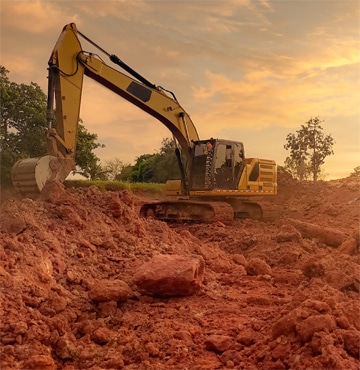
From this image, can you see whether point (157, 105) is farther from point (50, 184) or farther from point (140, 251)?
point (140, 251)

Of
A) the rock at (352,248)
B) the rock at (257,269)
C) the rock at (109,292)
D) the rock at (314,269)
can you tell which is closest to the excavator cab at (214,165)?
the rock at (352,248)

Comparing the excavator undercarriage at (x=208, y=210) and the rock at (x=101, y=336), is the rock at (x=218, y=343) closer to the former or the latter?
the rock at (x=101, y=336)

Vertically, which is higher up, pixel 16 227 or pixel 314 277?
pixel 16 227

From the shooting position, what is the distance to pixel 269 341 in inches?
167

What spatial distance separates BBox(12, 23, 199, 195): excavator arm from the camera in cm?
914

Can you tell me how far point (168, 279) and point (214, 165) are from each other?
8.26 meters

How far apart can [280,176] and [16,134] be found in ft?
45.5

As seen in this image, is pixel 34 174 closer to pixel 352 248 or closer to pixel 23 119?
pixel 352 248

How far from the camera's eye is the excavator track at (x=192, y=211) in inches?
536

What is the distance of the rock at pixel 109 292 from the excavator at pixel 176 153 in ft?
13.0

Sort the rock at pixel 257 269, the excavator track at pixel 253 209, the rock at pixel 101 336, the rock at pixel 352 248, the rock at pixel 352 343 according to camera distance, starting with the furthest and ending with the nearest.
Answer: the excavator track at pixel 253 209 → the rock at pixel 352 248 → the rock at pixel 257 269 → the rock at pixel 101 336 → the rock at pixel 352 343

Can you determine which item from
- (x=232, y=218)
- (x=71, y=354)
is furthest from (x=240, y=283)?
(x=232, y=218)

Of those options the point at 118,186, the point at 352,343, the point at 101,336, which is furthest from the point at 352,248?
the point at 118,186

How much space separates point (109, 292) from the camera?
5441 mm
